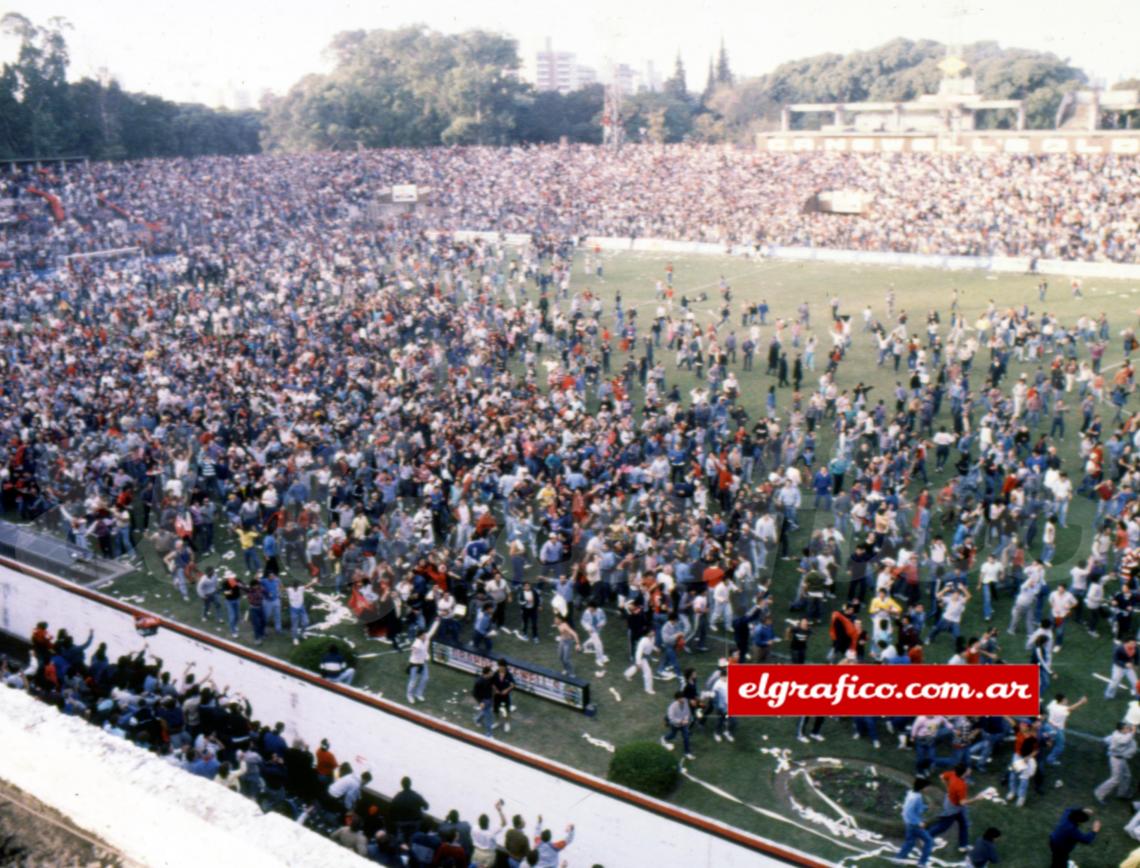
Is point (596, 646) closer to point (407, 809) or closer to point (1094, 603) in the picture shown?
point (407, 809)

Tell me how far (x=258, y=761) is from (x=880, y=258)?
37667 millimetres

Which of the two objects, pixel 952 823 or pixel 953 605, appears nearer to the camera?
pixel 952 823

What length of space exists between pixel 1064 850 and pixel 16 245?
168 ft

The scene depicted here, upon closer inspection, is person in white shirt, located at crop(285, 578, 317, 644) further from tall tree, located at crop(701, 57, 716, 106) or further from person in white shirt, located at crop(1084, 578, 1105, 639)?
tall tree, located at crop(701, 57, 716, 106)

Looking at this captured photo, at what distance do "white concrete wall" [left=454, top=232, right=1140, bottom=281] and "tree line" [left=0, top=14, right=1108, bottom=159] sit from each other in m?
27.8

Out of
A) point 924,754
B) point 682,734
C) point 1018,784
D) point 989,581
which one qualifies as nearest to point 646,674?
point 682,734

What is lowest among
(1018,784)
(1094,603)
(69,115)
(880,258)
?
(1018,784)

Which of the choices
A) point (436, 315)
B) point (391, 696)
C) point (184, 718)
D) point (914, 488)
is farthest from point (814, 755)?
point (436, 315)

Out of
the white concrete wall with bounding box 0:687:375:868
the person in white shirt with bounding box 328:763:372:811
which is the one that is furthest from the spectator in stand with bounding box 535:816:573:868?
the white concrete wall with bounding box 0:687:375:868

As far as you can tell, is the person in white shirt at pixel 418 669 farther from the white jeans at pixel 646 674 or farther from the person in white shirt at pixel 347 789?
the white jeans at pixel 646 674

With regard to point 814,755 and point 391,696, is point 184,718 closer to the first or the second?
point 391,696

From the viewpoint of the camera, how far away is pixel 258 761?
10.9 meters

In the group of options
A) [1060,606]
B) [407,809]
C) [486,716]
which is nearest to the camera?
[407,809]

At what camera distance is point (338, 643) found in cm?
1384
